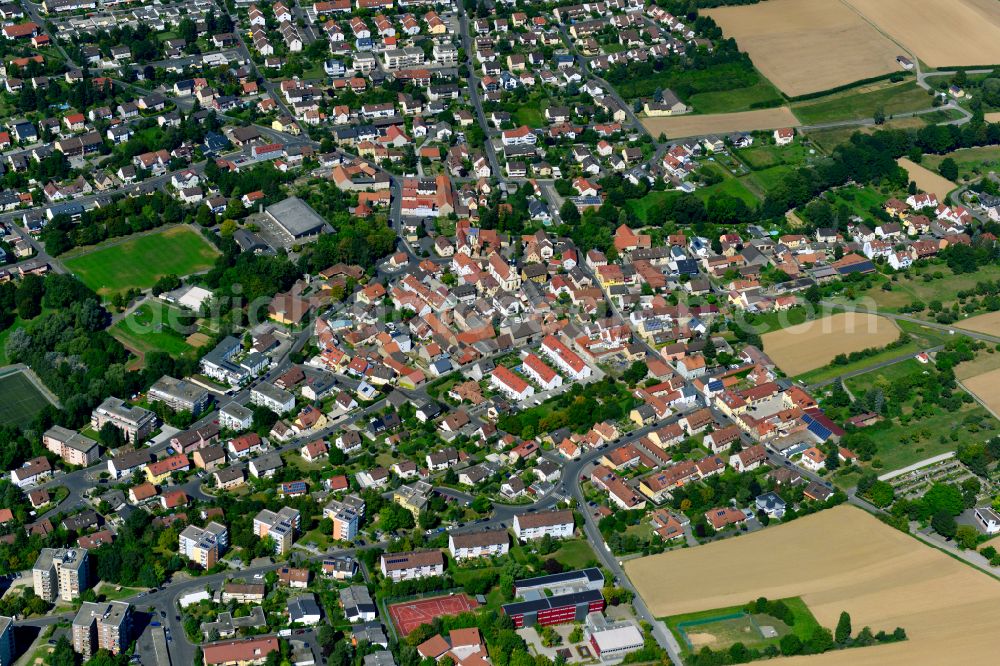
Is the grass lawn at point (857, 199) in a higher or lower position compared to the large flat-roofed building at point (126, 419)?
higher

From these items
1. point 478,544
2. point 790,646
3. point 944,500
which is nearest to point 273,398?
point 478,544

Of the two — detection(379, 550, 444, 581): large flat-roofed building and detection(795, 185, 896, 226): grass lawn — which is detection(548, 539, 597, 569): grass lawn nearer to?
detection(379, 550, 444, 581): large flat-roofed building

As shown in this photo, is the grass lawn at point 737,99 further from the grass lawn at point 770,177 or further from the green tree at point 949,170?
the green tree at point 949,170

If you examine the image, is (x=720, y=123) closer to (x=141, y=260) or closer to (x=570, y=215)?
(x=570, y=215)

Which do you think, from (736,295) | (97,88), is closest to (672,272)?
(736,295)

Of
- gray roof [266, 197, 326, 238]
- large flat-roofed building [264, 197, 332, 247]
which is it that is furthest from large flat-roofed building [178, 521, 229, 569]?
gray roof [266, 197, 326, 238]

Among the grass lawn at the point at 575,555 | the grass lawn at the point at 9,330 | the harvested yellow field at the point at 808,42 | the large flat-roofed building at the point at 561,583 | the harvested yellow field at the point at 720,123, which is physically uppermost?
the harvested yellow field at the point at 808,42

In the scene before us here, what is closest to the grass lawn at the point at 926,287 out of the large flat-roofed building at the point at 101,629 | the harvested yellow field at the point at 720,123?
the harvested yellow field at the point at 720,123
